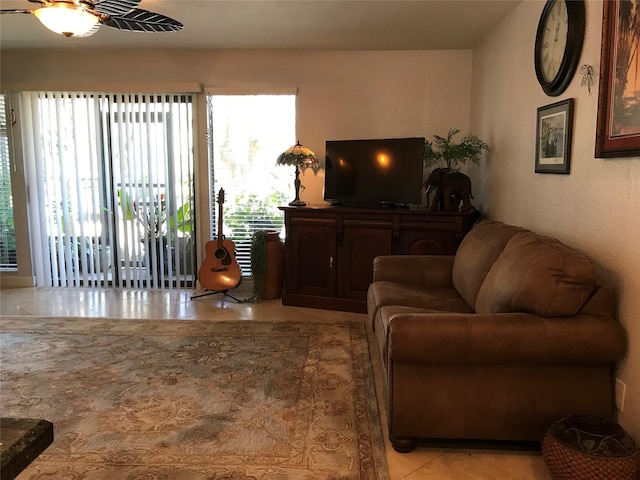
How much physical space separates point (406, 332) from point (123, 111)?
13.5 ft

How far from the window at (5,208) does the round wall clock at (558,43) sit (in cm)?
503

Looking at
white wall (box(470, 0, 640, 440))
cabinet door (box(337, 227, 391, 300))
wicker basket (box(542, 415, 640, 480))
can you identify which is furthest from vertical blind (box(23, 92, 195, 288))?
wicker basket (box(542, 415, 640, 480))

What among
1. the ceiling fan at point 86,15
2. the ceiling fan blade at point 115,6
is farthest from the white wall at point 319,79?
the ceiling fan blade at point 115,6

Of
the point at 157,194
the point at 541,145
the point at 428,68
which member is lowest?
the point at 157,194

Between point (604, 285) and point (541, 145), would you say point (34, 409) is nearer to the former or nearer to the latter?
point (604, 285)

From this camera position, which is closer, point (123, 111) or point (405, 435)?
point (405, 435)

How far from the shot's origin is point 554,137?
2.75m

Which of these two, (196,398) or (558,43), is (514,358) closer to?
(196,398)

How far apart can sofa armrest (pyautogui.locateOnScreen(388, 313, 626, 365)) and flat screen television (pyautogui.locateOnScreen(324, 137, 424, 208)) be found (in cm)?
219

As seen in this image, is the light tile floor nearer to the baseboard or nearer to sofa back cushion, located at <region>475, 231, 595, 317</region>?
the baseboard

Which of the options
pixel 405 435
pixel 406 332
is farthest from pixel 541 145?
pixel 405 435

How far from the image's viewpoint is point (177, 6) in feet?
11.3

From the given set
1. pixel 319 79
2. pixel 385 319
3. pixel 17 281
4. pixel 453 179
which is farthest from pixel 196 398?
pixel 17 281

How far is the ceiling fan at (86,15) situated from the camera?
7.61 feet
